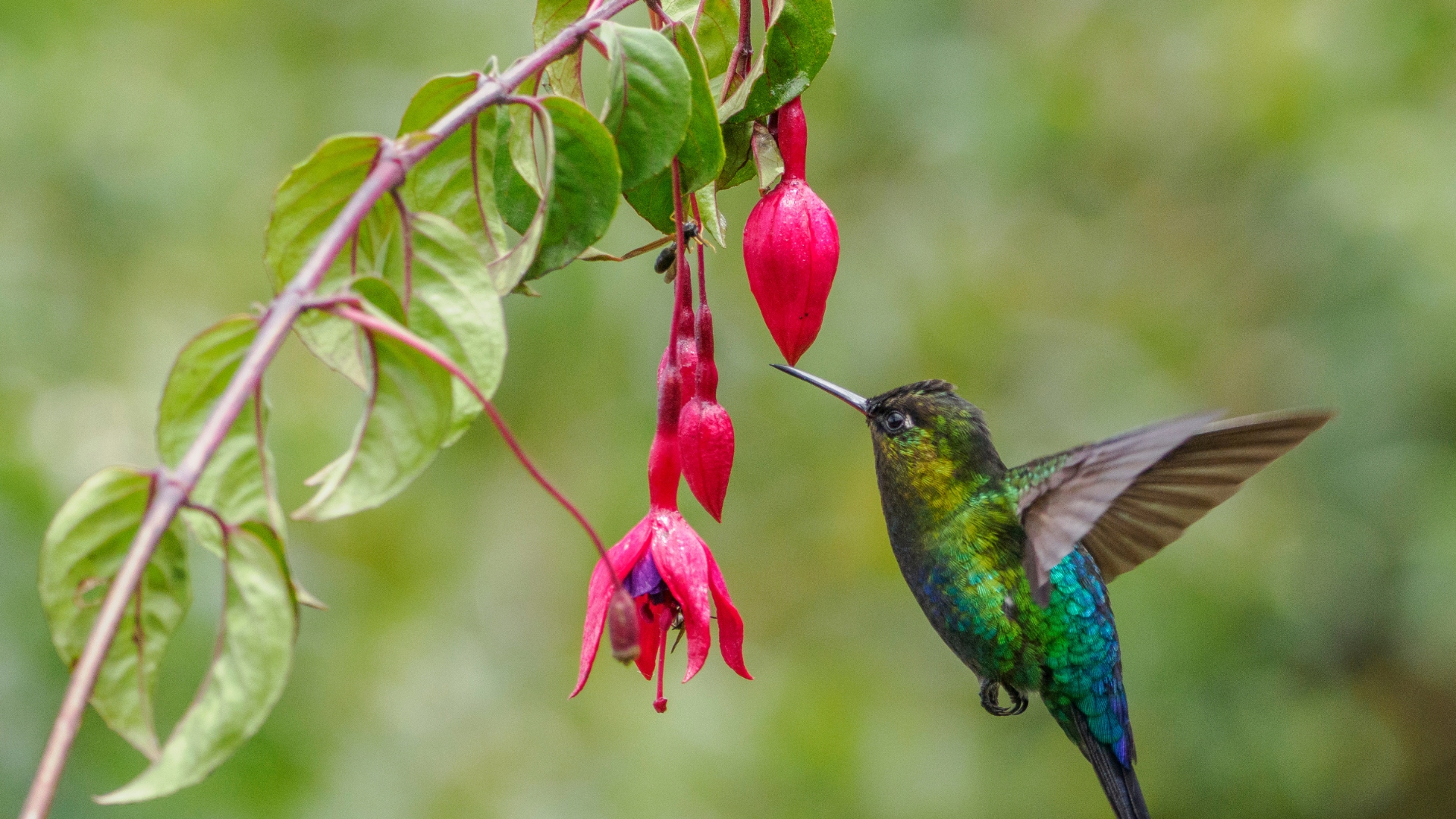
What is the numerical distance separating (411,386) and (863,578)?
1.92m

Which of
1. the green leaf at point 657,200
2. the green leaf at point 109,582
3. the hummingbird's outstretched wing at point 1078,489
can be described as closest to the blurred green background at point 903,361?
the hummingbird's outstretched wing at point 1078,489

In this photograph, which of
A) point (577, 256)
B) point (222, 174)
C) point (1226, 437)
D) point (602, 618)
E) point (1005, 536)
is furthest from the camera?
point (222, 174)

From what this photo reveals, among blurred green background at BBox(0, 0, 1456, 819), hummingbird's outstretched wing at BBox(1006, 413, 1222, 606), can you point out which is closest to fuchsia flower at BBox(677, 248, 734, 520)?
hummingbird's outstretched wing at BBox(1006, 413, 1222, 606)

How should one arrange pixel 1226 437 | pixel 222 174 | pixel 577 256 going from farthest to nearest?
1. pixel 222 174
2. pixel 1226 437
3. pixel 577 256

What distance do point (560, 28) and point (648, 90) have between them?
20 cm

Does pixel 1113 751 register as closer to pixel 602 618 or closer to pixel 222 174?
pixel 602 618

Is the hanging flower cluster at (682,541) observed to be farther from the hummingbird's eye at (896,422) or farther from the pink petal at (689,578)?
the hummingbird's eye at (896,422)

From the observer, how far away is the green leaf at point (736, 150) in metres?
0.93

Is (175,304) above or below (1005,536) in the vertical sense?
below

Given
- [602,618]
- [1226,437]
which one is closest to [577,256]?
[602,618]

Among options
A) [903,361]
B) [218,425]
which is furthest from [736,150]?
[903,361]

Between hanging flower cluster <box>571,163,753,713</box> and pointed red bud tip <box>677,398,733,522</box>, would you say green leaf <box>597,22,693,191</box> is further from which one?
pointed red bud tip <box>677,398,733,522</box>

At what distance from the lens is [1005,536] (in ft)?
4.28

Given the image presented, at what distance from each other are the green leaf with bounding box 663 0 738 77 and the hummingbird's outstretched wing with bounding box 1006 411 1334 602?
1.45 feet
